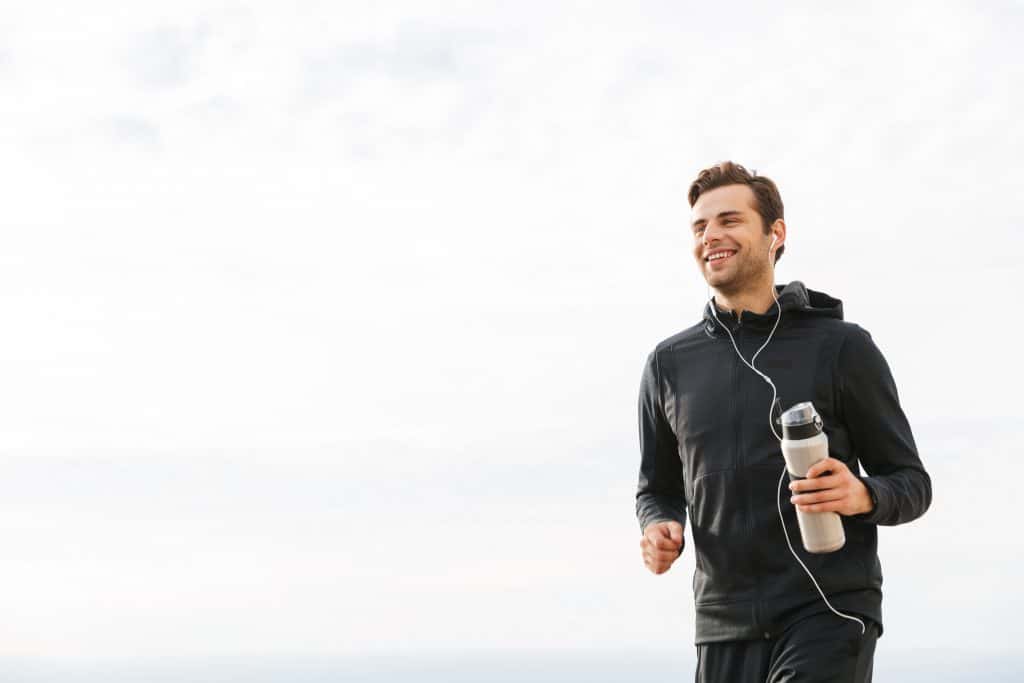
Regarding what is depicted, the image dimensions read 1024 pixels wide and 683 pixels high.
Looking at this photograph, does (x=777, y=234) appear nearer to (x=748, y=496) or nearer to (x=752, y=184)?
(x=752, y=184)

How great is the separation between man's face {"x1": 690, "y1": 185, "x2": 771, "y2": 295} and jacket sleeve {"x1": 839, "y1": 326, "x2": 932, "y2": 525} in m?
0.51

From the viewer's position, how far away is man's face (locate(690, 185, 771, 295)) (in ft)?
21.2

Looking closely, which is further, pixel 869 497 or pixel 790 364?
pixel 790 364

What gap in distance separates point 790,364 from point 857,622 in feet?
3.51

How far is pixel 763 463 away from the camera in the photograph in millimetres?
6117

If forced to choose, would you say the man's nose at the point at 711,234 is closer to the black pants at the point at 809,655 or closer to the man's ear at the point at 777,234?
the man's ear at the point at 777,234

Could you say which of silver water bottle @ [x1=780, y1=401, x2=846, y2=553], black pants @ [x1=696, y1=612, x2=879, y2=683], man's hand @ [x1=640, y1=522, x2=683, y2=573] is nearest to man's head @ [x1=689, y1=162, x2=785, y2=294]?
silver water bottle @ [x1=780, y1=401, x2=846, y2=553]

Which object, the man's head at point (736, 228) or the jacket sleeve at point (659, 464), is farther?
the jacket sleeve at point (659, 464)

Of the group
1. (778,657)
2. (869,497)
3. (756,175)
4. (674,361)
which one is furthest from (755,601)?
(756,175)

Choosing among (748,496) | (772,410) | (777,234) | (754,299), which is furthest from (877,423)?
(777,234)

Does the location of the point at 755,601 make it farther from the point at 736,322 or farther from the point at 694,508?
the point at 736,322

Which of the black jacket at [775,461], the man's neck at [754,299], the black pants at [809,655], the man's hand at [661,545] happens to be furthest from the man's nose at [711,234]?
the black pants at [809,655]

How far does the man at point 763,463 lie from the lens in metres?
5.89

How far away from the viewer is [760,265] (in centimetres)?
650
